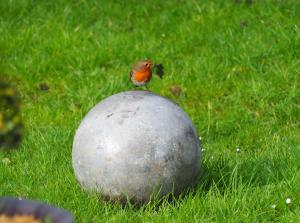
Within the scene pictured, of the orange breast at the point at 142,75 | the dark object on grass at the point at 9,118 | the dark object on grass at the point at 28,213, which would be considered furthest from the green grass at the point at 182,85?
the dark object on grass at the point at 9,118

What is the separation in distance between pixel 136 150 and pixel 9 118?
9.00ft

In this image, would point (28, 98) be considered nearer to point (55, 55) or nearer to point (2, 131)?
point (55, 55)

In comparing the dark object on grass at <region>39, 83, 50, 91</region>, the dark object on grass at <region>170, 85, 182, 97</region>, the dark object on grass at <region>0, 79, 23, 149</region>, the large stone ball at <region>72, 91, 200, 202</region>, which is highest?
the dark object on grass at <region>0, 79, 23, 149</region>

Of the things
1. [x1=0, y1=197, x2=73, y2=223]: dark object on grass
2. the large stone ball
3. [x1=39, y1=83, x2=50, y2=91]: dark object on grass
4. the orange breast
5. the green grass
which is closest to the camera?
[x1=0, y1=197, x2=73, y2=223]: dark object on grass

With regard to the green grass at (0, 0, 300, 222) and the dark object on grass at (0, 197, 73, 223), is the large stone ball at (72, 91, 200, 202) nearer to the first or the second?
the green grass at (0, 0, 300, 222)

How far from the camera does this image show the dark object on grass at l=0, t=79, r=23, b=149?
329 centimetres

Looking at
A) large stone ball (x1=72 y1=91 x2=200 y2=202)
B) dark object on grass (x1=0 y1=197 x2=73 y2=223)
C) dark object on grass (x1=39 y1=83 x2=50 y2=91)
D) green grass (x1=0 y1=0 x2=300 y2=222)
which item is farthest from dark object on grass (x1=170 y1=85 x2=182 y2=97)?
dark object on grass (x1=0 y1=197 x2=73 y2=223)

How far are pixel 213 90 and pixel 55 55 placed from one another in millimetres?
2086

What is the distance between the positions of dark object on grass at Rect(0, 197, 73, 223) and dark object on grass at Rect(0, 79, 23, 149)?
73cm

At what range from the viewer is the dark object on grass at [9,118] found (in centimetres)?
329

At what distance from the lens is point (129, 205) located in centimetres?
615

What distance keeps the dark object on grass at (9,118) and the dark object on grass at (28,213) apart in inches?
28.8

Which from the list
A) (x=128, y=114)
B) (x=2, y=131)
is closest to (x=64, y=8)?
(x=128, y=114)

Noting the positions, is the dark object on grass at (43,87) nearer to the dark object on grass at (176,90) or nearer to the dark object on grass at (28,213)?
the dark object on grass at (176,90)
